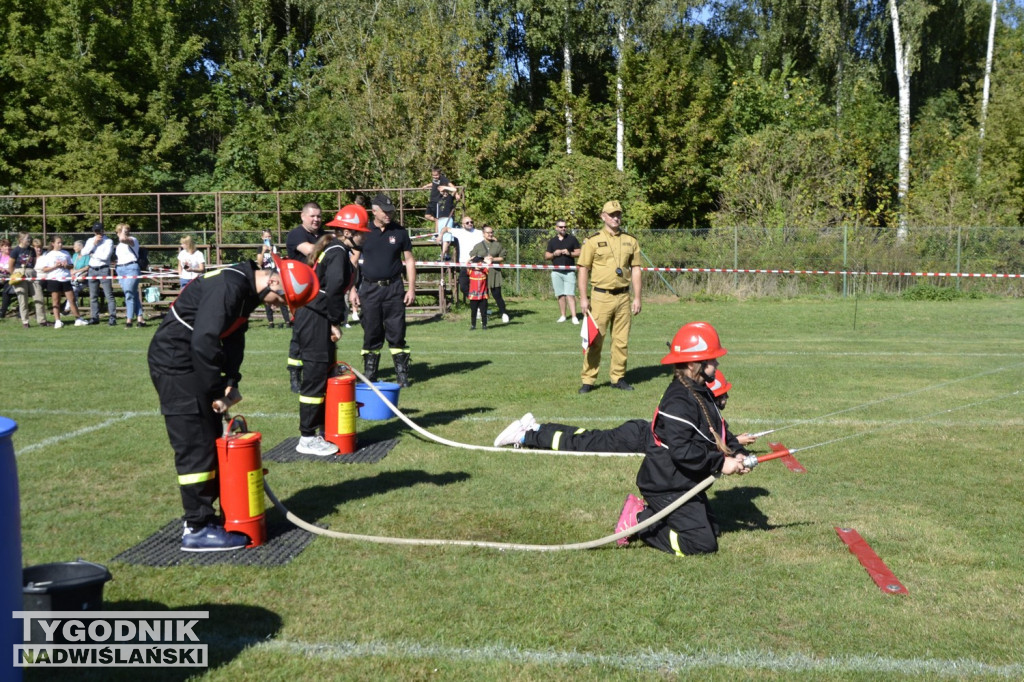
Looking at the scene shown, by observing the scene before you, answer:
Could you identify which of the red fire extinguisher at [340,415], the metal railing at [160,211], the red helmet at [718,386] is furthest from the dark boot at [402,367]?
the metal railing at [160,211]

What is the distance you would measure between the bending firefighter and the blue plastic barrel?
11.5 feet

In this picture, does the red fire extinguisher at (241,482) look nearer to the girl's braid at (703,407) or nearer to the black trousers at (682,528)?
the black trousers at (682,528)

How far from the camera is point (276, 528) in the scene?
629cm

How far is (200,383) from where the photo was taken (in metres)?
5.69

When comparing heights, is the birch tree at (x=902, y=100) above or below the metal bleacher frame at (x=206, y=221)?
above

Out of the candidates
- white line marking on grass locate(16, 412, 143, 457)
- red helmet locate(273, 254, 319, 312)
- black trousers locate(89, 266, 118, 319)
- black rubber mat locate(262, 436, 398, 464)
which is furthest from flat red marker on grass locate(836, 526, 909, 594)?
black trousers locate(89, 266, 118, 319)

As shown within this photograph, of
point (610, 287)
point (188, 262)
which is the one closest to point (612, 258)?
point (610, 287)

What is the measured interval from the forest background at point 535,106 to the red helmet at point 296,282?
78.4ft

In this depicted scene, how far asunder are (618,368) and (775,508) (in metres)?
4.92

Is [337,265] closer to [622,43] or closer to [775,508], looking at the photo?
[775,508]

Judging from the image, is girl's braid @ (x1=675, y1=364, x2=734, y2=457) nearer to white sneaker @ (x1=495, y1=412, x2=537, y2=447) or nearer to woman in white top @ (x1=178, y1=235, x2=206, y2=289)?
white sneaker @ (x1=495, y1=412, x2=537, y2=447)

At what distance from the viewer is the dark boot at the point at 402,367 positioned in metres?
11.5

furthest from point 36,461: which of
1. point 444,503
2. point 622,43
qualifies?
point 622,43

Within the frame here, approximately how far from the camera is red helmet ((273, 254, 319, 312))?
5649 millimetres
